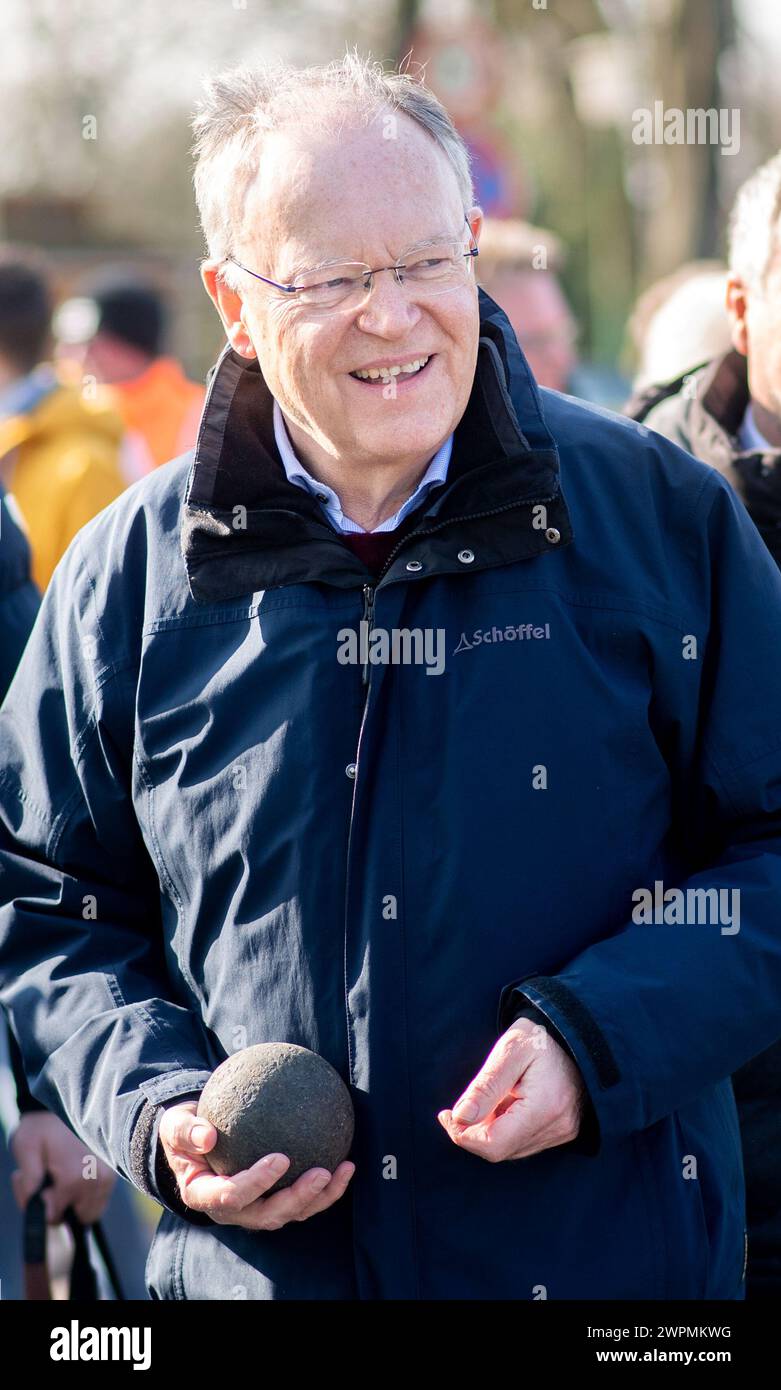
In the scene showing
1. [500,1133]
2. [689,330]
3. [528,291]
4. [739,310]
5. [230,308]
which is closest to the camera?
[500,1133]

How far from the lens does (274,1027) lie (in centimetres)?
235

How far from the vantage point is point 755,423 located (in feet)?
10.4

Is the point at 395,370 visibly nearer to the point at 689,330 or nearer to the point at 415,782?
the point at 415,782

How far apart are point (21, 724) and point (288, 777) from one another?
1.78ft

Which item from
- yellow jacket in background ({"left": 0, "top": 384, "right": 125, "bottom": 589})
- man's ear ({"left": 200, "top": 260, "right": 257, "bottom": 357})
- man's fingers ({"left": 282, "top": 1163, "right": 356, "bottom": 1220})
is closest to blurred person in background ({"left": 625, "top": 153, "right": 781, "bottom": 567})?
man's ear ({"left": 200, "top": 260, "right": 257, "bottom": 357})

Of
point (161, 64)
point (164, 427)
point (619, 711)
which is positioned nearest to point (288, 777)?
point (619, 711)

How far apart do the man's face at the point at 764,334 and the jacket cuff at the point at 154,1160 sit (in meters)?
1.68

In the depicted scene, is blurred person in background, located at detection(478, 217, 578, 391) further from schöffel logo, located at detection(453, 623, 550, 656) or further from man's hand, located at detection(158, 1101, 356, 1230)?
man's hand, located at detection(158, 1101, 356, 1230)

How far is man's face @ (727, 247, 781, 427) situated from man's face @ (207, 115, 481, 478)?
2.81 ft


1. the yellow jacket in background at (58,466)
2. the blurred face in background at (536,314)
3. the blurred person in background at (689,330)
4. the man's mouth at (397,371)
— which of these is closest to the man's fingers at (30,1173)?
the man's mouth at (397,371)

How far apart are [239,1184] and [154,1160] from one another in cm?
21

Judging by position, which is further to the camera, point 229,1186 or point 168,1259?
A: point 168,1259

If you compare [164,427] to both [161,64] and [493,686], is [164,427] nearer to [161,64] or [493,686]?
[493,686]

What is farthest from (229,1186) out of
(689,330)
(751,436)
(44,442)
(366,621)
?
(44,442)
